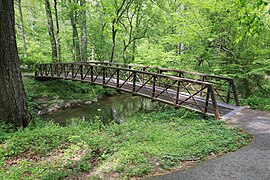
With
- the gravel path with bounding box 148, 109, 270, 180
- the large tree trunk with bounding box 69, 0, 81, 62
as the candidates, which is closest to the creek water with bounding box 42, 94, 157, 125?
the gravel path with bounding box 148, 109, 270, 180

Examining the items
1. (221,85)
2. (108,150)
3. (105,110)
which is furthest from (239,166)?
(105,110)

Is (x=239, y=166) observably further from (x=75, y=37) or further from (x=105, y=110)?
(x=75, y=37)

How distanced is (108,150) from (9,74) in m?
3.52

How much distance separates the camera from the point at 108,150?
396 cm

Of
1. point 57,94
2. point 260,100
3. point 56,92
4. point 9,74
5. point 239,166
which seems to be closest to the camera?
point 239,166

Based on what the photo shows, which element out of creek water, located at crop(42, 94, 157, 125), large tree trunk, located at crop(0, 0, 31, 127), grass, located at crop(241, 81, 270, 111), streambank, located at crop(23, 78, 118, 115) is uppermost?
large tree trunk, located at crop(0, 0, 31, 127)

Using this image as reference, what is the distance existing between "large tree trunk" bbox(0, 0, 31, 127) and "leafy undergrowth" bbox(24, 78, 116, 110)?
18.1 ft

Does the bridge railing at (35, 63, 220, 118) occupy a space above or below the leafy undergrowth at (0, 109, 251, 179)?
above

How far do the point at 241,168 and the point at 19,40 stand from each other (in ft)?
70.1

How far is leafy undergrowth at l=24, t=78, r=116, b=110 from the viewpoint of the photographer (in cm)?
1071

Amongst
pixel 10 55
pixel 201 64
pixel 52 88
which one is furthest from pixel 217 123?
pixel 52 88

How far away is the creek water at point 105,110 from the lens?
929 centimetres

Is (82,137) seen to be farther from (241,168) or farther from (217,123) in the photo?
(217,123)

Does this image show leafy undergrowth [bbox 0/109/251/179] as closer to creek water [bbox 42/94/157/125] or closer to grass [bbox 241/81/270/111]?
grass [bbox 241/81/270/111]
